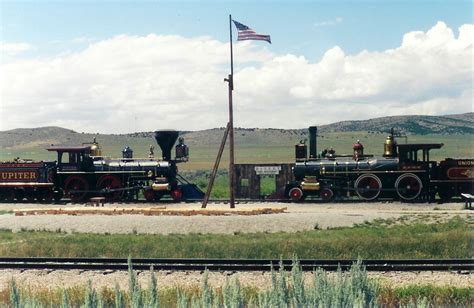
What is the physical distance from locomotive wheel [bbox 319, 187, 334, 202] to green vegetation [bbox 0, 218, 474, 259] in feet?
35.2

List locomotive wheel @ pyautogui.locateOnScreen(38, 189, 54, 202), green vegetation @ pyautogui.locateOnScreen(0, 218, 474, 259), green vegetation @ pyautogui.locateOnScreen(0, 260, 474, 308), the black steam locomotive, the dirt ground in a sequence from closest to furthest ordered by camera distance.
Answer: green vegetation @ pyautogui.locateOnScreen(0, 260, 474, 308), green vegetation @ pyautogui.locateOnScreen(0, 218, 474, 259), the dirt ground, the black steam locomotive, locomotive wheel @ pyautogui.locateOnScreen(38, 189, 54, 202)

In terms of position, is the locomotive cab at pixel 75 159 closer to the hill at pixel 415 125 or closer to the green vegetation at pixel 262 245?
the green vegetation at pixel 262 245

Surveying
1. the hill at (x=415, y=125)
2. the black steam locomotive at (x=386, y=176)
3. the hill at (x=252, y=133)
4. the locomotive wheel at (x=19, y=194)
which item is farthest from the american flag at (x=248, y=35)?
the hill at (x=415, y=125)

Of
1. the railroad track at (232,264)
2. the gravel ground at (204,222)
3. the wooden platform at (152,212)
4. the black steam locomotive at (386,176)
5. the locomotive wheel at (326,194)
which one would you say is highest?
the black steam locomotive at (386,176)

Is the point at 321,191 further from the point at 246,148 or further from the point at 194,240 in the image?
the point at 246,148

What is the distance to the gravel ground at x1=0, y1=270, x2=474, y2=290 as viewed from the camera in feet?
48.1

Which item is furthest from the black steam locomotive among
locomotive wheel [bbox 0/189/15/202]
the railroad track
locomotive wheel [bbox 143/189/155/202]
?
the railroad track

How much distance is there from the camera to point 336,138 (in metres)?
135

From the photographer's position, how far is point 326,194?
32.7 meters

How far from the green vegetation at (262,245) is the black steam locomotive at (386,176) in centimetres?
996

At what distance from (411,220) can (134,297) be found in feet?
52.7

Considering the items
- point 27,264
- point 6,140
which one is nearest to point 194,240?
point 27,264

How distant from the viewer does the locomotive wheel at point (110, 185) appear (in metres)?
33.9

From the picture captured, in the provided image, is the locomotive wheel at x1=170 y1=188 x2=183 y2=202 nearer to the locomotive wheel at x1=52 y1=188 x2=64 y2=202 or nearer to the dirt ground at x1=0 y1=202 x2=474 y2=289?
the locomotive wheel at x1=52 y1=188 x2=64 y2=202
